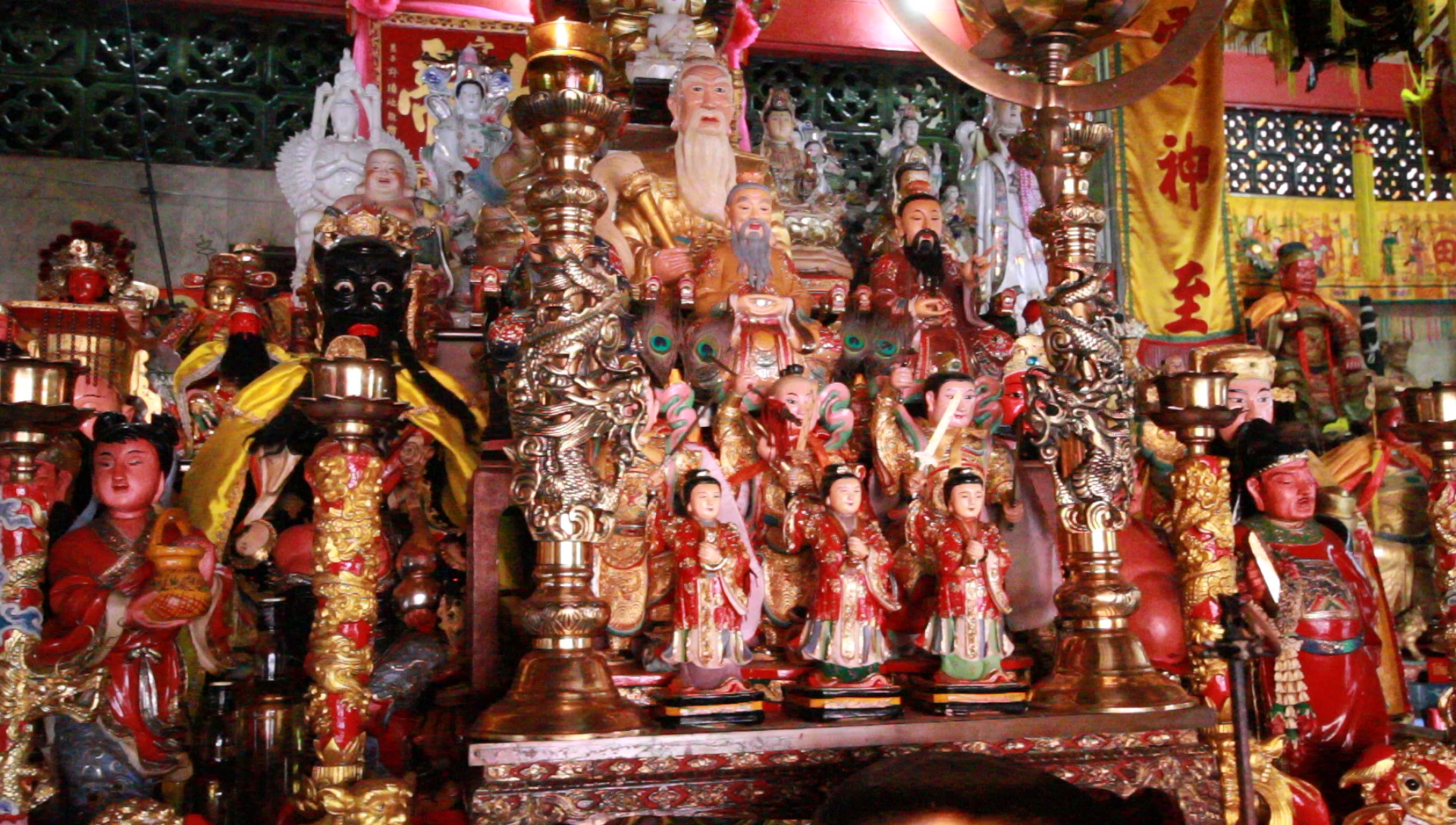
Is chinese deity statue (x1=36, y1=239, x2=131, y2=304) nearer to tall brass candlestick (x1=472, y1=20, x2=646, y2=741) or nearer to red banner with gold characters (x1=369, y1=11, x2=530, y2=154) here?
red banner with gold characters (x1=369, y1=11, x2=530, y2=154)

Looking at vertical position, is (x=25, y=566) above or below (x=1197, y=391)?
below

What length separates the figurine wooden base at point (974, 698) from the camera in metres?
2.85

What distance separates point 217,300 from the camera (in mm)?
4691

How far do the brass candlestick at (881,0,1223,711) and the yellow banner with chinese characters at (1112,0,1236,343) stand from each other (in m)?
3.05

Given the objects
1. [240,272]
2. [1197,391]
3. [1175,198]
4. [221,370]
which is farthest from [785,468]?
[1175,198]

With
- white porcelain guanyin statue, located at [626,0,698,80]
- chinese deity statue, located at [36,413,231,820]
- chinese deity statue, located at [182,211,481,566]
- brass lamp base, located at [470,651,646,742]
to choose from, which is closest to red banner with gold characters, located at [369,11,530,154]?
white porcelain guanyin statue, located at [626,0,698,80]

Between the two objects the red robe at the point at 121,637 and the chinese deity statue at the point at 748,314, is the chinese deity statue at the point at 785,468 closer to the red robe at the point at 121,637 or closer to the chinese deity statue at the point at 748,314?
the chinese deity statue at the point at 748,314

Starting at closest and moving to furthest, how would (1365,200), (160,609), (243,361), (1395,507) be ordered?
(160,609)
(243,361)
(1395,507)
(1365,200)

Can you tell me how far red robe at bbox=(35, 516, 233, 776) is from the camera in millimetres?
2988

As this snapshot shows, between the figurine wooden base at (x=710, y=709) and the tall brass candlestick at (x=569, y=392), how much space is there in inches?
3.3

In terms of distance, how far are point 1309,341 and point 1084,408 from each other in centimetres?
369

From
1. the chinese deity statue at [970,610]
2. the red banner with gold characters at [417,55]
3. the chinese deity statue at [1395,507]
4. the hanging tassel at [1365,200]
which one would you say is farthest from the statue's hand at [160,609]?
the hanging tassel at [1365,200]

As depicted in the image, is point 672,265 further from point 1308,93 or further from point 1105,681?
point 1308,93

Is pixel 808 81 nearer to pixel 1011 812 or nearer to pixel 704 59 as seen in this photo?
pixel 704 59
